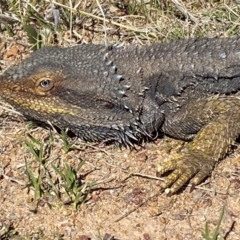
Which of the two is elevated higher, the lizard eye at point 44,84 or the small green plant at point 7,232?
the lizard eye at point 44,84

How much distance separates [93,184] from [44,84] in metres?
0.74

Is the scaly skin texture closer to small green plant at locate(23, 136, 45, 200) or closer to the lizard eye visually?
the lizard eye

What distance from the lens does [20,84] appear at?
467cm

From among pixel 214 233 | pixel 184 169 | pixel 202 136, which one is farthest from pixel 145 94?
pixel 214 233

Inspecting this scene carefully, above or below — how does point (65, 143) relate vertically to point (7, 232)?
above

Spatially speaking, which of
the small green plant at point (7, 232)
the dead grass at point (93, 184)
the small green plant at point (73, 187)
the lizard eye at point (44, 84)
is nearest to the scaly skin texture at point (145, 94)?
the lizard eye at point (44, 84)

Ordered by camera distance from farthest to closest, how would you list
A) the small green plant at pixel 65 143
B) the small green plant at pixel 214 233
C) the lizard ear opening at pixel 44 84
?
the small green plant at pixel 65 143 → the lizard ear opening at pixel 44 84 → the small green plant at pixel 214 233

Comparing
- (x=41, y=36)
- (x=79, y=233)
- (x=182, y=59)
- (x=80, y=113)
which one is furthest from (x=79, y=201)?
(x=41, y=36)

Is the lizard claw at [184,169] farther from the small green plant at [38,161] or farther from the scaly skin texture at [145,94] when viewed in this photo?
the small green plant at [38,161]

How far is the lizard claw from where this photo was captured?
14.7ft

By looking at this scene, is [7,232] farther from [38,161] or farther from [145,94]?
[145,94]

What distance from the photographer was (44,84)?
4.64m

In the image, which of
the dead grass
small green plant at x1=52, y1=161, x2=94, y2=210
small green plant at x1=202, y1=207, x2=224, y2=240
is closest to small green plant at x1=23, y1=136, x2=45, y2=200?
the dead grass

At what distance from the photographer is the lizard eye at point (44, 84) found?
4.63m
